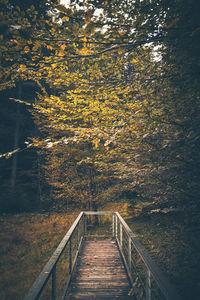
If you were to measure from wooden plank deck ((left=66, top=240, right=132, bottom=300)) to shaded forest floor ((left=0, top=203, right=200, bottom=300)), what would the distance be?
3.61 feet

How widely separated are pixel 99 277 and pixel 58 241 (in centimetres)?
486

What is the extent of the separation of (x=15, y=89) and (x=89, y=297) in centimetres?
1582

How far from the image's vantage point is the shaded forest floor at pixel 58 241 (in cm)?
298

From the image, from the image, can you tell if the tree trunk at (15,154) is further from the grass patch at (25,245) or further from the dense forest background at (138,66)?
the dense forest background at (138,66)

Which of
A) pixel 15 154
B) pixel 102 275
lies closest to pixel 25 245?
pixel 102 275

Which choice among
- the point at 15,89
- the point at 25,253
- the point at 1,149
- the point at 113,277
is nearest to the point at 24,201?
the point at 1,149

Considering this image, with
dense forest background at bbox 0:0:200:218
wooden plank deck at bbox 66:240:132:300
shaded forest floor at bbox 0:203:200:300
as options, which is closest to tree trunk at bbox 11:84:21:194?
shaded forest floor at bbox 0:203:200:300

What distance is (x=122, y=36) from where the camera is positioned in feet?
7.97

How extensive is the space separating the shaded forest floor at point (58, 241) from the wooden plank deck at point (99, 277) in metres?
1.10

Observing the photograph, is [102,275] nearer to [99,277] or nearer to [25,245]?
[99,277]

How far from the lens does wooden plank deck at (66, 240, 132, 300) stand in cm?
369

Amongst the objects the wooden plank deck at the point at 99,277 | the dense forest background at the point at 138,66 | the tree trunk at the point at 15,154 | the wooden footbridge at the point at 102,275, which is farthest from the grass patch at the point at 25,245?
the dense forest background at the point at 138,66

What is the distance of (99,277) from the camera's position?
434cm

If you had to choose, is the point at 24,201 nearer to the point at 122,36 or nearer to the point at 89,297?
the point at 89,297
